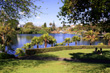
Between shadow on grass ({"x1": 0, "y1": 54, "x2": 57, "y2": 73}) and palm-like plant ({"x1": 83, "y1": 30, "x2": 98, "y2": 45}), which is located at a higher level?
palm-like plant ({"x1": 83, "y1": 30, "x2": 98, "y2": 45})

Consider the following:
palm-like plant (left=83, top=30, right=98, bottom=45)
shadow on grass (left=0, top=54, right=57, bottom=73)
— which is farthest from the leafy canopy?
shadow on grass (left=0, top=54, right=57, bottom=73)

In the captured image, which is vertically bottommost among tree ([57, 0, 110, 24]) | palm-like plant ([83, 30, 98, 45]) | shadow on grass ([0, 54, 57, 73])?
shadow on grass ([0, 54, 57, 73])

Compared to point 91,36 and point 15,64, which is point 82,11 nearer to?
point 15,64

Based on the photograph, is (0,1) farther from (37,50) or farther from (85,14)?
(37,50)

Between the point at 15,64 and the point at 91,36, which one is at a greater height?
the point at 91,36

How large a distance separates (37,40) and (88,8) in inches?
974

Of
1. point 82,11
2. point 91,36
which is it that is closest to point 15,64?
point 82,11

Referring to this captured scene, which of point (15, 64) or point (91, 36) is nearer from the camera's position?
point (15, 64)

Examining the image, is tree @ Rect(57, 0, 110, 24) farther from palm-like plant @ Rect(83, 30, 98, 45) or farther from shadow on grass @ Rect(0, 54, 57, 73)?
palm-like plant @ Rect(83, 30, 98, 45)

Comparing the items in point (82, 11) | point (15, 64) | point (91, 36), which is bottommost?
point (15, 64)

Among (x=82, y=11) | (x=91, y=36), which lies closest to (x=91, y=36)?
(x=91, y=36)

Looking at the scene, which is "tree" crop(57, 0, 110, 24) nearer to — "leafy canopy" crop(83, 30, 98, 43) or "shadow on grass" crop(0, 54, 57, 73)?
"shadow on grass" crop(0, 54, 57, 73)

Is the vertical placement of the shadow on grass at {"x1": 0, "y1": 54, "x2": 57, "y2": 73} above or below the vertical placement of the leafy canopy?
below

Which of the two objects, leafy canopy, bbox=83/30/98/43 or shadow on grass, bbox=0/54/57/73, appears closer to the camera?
shadow on grass, bbox=0/54/57/73
